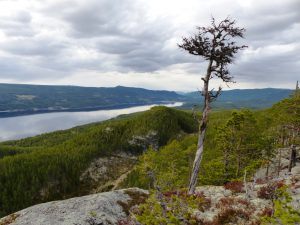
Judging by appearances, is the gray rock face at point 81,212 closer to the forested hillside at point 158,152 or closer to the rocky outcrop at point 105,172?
the forested hillside at point 158,152

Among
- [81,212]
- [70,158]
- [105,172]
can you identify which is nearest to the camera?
[81,212]

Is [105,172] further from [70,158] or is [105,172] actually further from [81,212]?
[81,212]

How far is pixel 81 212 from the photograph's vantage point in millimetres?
22047

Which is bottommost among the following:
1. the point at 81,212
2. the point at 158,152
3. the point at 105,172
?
the point at 105,172

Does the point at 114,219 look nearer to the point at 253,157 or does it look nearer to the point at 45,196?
the point at 253,157

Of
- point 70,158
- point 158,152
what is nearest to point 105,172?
point 70,158

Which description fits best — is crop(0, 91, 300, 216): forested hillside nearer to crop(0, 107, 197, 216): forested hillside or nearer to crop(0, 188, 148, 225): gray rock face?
crop(0, 107, 197, 216): forested hillside

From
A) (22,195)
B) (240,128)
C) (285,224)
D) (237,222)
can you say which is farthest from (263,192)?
(22,195)

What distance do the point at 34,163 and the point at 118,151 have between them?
138 feet

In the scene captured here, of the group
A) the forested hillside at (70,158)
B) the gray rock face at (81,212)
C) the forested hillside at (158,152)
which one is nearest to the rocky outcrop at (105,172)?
the forested hillside at (158,152)

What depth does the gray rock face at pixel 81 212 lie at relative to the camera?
829 inches

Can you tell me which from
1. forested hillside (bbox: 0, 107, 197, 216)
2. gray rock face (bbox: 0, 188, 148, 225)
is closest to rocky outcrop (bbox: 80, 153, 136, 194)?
forested hillside (bbox: 0, 107, 197, 216)

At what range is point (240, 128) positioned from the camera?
43.0m

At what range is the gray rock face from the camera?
2105 cm
